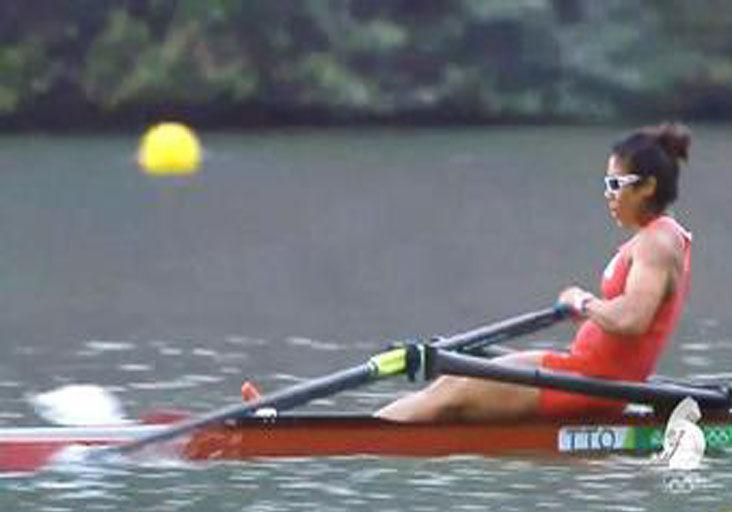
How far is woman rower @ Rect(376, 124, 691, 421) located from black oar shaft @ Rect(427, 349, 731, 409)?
0.15 meters

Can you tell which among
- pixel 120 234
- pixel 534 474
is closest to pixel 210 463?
pixel 534 474

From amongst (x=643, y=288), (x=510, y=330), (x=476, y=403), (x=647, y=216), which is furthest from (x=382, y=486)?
(x=647, y=216)

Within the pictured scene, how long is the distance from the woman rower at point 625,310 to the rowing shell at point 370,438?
0.24ft

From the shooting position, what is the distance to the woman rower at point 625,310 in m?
10.7

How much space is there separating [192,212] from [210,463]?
538 inches

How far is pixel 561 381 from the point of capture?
10586 millimetres

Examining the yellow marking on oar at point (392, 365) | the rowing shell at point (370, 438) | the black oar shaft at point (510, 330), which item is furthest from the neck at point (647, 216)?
the yellow marking on oar at point (392, 365)

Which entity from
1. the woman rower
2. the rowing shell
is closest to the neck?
the woman rower

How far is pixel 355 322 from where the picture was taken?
16.4 m

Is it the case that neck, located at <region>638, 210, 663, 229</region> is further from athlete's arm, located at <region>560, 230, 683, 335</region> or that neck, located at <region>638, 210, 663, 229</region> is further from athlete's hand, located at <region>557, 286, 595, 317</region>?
athlete's hand, located at <region>557, 286, 595, 317</region>

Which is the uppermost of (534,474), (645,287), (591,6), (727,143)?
(591,6)

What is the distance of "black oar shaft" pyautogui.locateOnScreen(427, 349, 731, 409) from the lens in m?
10.5

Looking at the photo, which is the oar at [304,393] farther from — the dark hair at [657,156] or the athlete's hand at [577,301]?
the dark hair at [657,156]

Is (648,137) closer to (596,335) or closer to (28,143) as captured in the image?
(596,335)
